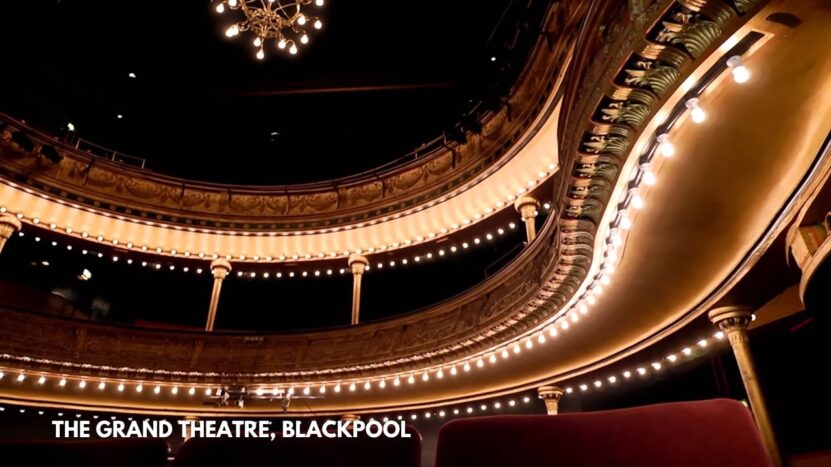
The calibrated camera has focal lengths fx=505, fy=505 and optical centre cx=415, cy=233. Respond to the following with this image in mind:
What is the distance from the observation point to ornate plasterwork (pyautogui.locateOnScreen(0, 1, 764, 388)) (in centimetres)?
373

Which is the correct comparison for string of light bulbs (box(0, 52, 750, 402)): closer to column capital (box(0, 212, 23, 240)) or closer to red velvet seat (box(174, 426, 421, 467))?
red velvet seat (box(174, 426, 421, 467))

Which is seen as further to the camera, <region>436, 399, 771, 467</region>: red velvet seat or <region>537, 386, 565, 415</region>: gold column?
<region>537, 386, 565, 415</region>: gold column

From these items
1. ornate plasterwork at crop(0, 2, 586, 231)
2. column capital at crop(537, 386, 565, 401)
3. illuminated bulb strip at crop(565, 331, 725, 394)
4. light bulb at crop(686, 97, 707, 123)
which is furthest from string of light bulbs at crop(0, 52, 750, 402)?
ornate plasterwork at crop(0, 2, 586, 231)

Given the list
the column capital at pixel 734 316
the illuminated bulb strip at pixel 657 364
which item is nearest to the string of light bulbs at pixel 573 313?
the column capital at pixel 734 316

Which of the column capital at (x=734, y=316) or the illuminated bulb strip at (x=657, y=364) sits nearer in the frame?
the column capital at (x=734, y=316)

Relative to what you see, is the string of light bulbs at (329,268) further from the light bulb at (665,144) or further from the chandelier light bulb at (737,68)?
the chandelier light bulb at (737,68)

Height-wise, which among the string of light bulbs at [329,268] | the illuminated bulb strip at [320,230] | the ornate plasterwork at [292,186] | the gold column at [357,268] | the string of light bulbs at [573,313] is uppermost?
the ornate plasterwork at [292,186]

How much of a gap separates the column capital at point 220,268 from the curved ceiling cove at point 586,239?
40 centimetres

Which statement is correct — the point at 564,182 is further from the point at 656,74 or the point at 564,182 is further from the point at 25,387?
the point at 25,387

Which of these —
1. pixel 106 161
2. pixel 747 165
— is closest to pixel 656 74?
pixel 747 165

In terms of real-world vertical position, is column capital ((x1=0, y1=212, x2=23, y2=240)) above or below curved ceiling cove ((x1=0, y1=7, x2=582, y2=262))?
below

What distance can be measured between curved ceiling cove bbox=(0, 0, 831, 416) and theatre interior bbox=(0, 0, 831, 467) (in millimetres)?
31

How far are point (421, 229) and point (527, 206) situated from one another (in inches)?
113

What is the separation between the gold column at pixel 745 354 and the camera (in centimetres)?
560
